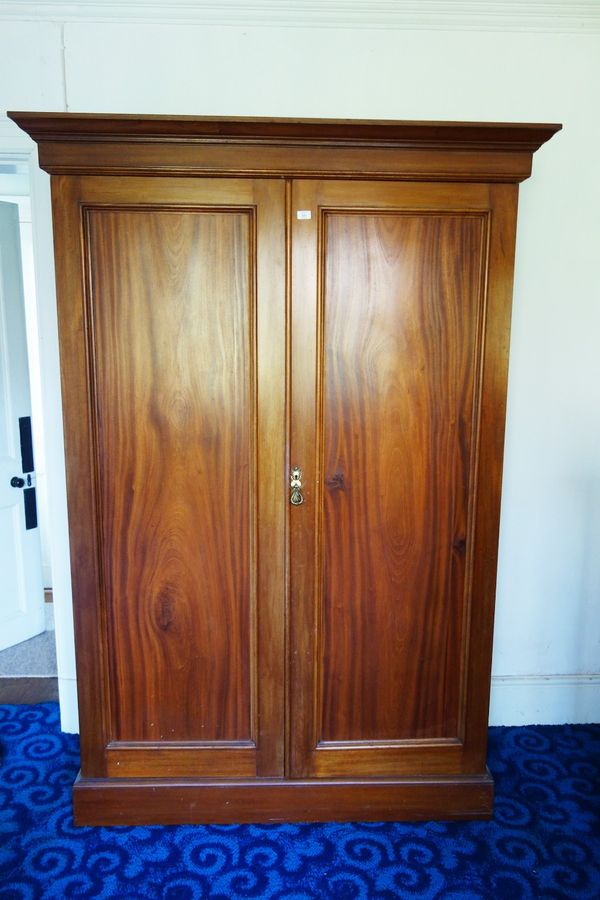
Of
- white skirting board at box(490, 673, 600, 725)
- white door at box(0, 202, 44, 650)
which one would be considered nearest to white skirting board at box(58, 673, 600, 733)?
white skirting board at box(490, 673, 600, 725)

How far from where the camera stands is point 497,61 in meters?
2.08

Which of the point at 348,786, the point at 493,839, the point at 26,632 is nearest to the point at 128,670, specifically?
the point at 348,786

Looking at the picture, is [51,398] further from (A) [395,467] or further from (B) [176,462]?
(A) [395,467]

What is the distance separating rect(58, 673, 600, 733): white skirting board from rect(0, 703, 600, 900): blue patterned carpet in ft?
1.08

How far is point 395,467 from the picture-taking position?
175 centimetres

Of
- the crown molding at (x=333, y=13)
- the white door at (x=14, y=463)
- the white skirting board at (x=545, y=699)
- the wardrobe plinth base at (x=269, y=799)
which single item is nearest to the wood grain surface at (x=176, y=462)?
the wardrobe plinth base at (x=269, y=799)

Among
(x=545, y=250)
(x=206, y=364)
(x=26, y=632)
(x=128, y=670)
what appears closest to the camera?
(x=206, y=364)

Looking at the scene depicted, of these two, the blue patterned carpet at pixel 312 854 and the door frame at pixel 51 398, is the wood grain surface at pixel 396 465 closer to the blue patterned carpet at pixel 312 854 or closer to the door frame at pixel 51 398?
the blue patterned carpet at pixel 312 854

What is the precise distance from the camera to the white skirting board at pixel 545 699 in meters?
2.39

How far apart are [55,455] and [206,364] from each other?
0.86 meters

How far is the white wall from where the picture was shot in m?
2.04

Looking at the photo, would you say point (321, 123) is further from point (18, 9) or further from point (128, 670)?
point (128, 670)

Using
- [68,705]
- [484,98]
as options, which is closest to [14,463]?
[68,705]

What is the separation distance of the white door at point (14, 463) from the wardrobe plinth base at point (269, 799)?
1.32 metres
